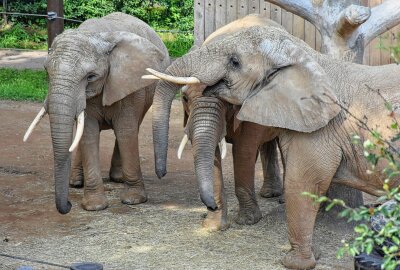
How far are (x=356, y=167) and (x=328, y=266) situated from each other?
807mm

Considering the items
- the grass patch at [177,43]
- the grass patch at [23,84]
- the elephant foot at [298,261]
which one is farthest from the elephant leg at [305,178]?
the grass patch at [177,43]

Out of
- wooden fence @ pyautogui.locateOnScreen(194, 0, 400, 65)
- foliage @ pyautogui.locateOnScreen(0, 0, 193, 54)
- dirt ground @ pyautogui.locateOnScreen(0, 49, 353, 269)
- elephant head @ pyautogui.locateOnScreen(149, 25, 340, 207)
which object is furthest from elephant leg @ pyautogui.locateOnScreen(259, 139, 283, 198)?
foliage @ pyautogui.locateOnScreen(0, 0, 193, 54)

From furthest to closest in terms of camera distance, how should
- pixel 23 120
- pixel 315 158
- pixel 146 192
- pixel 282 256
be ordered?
pixel 23 120, pixel 146 192, pixel 282 256, pixel 315 158

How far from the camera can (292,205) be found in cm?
685

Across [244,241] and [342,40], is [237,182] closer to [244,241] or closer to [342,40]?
[244,241]

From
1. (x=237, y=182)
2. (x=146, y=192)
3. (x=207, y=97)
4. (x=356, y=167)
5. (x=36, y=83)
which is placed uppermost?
(x=207, y=97)

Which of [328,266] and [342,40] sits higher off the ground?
[342,40]

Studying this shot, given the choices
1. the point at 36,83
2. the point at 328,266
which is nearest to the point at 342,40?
the point at 328,266

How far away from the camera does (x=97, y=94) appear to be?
8273 millimetres

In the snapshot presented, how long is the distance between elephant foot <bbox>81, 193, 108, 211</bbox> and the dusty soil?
0.20ft

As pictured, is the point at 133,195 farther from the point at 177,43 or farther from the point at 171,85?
the point at 177,43

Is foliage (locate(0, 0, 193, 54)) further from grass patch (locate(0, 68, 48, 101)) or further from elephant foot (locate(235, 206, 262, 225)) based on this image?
elephant foot (locate(235, 206, 262, 225))

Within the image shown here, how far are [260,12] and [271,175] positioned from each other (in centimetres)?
497

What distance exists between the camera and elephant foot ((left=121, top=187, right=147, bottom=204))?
880 cm
